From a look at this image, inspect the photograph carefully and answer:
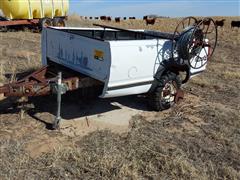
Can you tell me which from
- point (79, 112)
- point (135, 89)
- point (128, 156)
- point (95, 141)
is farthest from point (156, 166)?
point (79, 112)

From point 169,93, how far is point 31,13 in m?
12.9

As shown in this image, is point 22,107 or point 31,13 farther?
point 31,13

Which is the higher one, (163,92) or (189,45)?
(189,45)

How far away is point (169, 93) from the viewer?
6.68m

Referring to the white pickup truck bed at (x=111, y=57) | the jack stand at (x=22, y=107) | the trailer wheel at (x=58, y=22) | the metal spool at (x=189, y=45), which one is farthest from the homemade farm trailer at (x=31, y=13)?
the metal spool at (x=189, y=45)

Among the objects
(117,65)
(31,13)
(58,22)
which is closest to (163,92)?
(117,65)

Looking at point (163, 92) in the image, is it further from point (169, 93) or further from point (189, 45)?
point (189, 45)

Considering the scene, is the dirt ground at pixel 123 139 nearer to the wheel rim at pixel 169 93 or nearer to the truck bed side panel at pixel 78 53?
the wheel rim at pixel 169 93

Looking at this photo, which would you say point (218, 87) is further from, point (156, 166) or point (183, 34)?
point (156, 166)

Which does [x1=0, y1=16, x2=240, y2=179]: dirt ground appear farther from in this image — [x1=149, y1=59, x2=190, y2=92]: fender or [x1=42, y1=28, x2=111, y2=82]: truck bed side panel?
[x1=42, y1=28, x2=111, y2=82]: truck bed side panel

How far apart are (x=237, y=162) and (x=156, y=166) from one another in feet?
3.74

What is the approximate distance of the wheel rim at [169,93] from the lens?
21.5ft

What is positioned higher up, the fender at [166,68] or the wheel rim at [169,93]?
the fender at [166,68]

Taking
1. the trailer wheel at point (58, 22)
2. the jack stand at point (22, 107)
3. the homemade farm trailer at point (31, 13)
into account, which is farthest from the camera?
the trailer wheel at point (58, 22)
